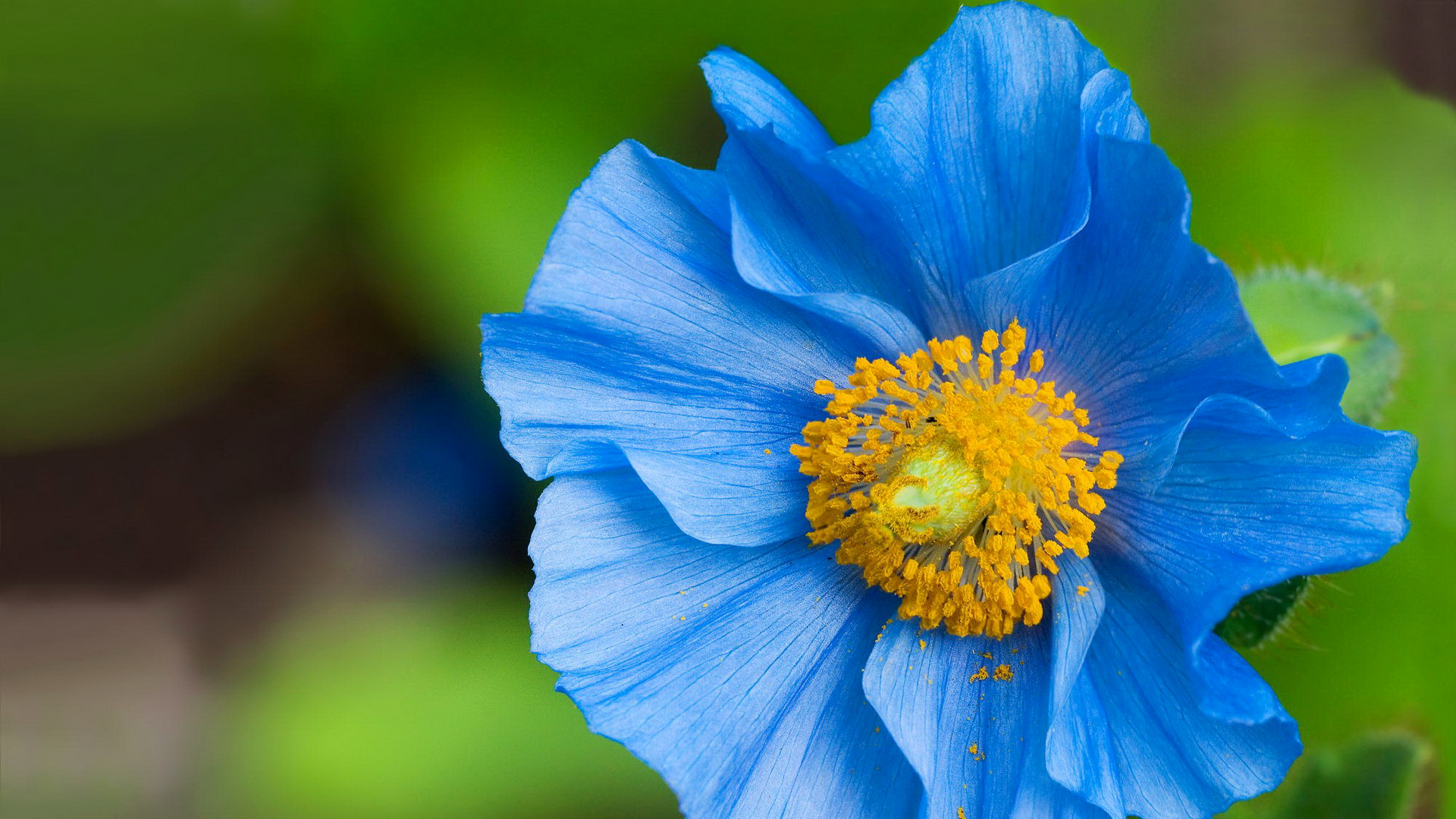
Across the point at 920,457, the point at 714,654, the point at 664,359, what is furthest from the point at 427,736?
the point at 920,457

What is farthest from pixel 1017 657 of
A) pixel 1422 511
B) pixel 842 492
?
pixel 1422 511

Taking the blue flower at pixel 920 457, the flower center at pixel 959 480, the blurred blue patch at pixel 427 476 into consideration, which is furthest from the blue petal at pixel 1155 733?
the blurred blue patch at pixel 427 476

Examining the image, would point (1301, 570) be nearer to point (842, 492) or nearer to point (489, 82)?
point (842, 492)

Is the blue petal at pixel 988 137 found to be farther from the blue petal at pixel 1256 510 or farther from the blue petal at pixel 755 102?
the blue petal at pixel 1256 510

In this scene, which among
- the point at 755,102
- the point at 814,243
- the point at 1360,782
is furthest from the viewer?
the point at 1360,782

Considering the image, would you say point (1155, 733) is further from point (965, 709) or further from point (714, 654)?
point (714, 654)
